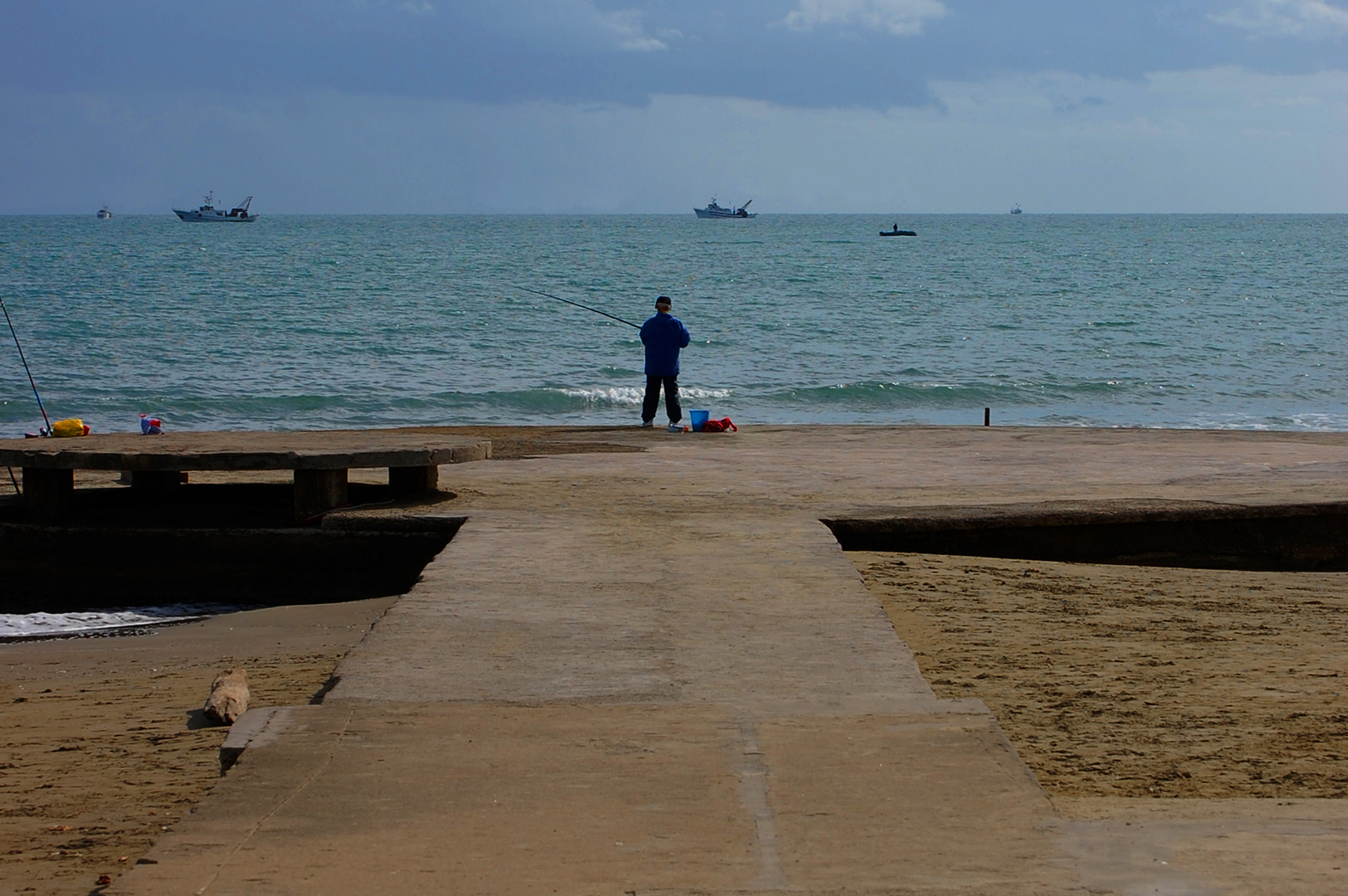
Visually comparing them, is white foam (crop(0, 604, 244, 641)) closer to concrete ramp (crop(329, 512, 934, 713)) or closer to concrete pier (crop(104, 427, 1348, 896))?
concrete ramp (crop(329, 512, 934, 713))

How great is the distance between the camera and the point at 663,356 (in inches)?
553

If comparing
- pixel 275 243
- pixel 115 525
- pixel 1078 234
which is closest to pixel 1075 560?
pixel 115 525

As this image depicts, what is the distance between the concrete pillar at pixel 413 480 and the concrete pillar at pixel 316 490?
335 mm

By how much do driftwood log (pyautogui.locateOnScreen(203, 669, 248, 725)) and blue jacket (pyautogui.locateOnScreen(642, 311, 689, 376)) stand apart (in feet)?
29.7

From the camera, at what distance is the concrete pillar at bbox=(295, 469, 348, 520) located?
866cm

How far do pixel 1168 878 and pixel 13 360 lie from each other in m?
27.4

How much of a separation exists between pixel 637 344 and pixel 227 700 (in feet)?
86.3

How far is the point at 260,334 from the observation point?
33281mm

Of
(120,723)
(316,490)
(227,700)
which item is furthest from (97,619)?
(227,700)

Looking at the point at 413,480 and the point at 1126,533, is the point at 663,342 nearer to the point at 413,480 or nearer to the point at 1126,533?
the point at 413,480

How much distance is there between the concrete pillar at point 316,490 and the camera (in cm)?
866

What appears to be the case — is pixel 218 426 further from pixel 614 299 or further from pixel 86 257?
pixel 86 257

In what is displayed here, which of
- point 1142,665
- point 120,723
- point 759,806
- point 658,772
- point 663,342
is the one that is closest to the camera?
point 759,806

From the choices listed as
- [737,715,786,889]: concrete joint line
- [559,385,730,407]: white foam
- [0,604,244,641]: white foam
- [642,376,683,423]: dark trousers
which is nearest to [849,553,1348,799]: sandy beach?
[737,715,786,889]: concrete joint line
